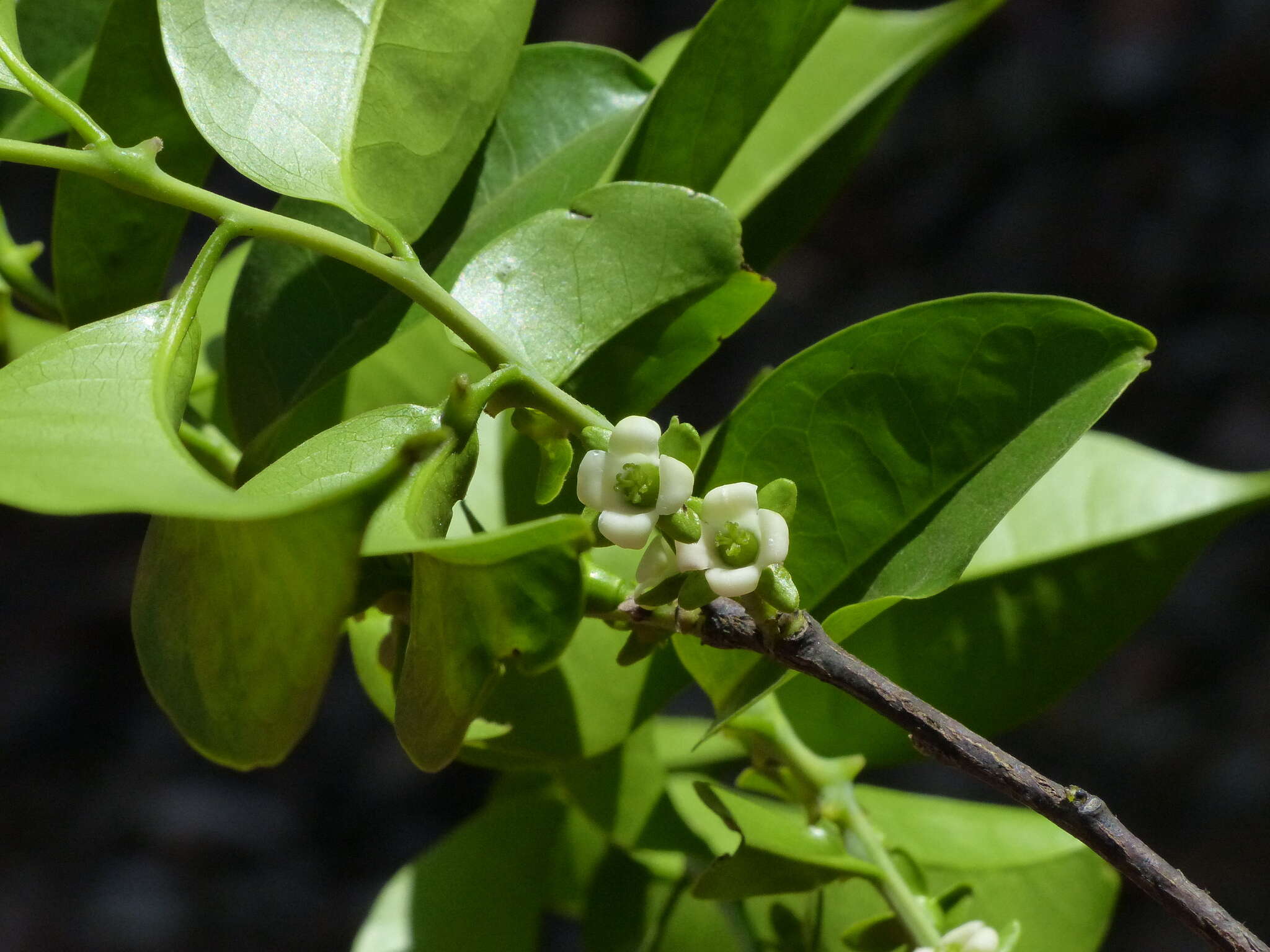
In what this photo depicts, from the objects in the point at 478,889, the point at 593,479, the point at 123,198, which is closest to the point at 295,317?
the point at 123,198

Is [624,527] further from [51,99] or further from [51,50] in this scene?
[51,50]

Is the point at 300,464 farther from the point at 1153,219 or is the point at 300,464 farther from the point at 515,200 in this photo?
the point at 1153,219

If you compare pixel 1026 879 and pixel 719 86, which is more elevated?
pixel 719 86

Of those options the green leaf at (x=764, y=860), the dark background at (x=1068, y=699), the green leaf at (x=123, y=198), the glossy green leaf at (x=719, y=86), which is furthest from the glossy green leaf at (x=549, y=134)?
the dark background at (x=1068, y=699)

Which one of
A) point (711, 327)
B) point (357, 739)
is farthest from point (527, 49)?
point (357, 739)

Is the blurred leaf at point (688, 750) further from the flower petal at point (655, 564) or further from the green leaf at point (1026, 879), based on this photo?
the flower petal at point (655, 564)

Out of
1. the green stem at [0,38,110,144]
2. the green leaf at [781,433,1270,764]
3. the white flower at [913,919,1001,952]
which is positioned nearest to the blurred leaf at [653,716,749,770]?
the green leaf at [781,433,1270,764]
